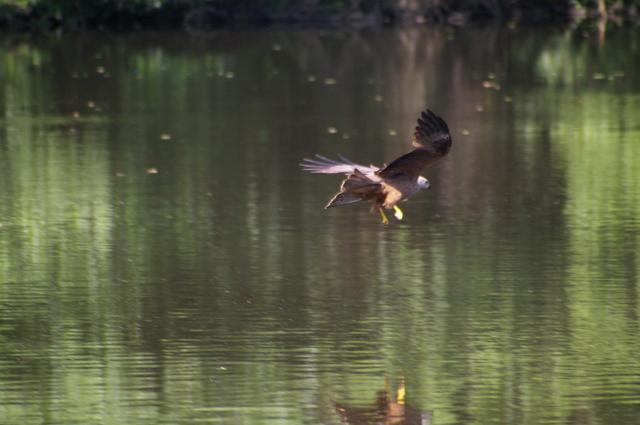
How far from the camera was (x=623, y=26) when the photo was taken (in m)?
37.0

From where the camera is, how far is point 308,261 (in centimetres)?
1165

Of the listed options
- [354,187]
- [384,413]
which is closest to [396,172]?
[354,187]

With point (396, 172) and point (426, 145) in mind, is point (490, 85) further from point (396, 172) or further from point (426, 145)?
point (426, 145)

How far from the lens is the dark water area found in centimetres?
848

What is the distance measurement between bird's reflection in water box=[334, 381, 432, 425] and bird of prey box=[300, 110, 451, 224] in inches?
74.6

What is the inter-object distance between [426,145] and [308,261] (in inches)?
81.8

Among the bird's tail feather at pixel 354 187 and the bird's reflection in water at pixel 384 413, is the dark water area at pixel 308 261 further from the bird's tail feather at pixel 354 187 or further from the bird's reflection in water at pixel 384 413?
the bird's tail feather at pixel 354 187

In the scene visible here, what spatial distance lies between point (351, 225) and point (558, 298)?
298cm

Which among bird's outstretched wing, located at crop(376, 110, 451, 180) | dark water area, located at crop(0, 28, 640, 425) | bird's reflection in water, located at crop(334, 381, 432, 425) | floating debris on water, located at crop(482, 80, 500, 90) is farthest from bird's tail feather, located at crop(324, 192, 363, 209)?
floating debris on water, located at crop(482, 80, 500, 90)

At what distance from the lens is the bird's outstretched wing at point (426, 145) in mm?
9750

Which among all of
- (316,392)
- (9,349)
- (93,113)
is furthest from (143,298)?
(93,113)

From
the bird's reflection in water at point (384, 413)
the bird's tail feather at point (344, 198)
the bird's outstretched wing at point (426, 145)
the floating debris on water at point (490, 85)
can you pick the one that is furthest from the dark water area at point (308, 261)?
the bird's outstretched wing at point (426, 145)

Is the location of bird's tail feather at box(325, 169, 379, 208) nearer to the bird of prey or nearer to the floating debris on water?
the bird of prey

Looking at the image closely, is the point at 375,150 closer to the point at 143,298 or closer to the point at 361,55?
the point at 143,298
